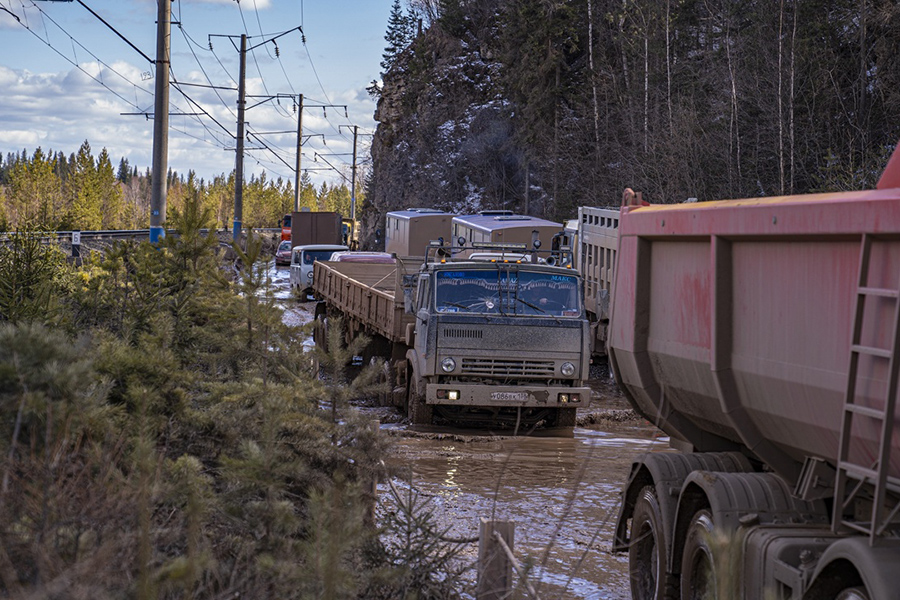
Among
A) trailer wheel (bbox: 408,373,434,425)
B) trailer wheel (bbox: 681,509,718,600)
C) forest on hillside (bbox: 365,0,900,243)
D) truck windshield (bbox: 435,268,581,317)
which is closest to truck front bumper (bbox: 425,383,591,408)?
trailer wheel (bbox: 408,373,434,425)

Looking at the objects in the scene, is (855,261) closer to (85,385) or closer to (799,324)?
(799,324)

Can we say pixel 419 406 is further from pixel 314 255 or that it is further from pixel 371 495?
pixel 314 255

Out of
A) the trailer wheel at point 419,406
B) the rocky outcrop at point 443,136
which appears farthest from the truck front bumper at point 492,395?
the rocky outcrop at point 443,136

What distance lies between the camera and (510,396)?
43.0 feet

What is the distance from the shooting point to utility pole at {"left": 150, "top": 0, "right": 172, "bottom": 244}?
15.9 metres

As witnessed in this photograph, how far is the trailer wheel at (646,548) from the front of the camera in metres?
5.85

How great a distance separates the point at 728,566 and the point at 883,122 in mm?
28729

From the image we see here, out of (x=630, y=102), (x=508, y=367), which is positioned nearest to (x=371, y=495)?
(x=508, y=367)

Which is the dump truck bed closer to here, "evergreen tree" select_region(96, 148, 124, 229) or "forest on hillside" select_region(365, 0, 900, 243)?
"forest on hillside" select_region(365, 0, 900, 243)

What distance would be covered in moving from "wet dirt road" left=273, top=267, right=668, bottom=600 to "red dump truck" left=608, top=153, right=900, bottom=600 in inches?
16.4

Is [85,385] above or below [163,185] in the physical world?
below

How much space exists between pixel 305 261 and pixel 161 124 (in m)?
20.0

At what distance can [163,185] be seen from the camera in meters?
16.3

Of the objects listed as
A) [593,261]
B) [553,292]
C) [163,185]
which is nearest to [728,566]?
[553,292]
